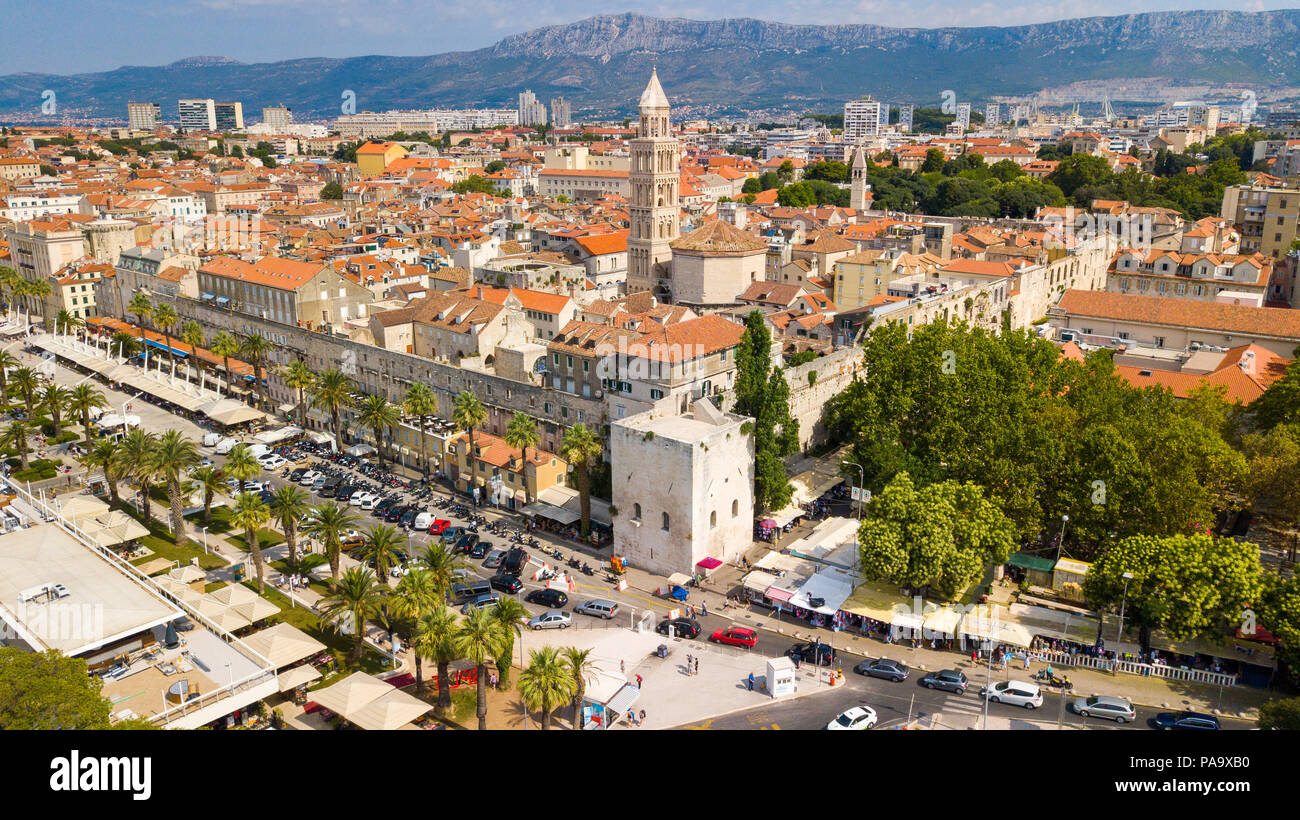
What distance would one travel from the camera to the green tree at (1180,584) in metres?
36.0

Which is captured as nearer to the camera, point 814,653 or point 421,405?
point 814,653

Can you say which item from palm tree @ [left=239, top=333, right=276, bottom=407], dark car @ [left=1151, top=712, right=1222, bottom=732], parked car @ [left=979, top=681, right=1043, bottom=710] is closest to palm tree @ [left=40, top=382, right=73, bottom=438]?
palm tree @ [left=239, top=333, right=276, bottom=407]

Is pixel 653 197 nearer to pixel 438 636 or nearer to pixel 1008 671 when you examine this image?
pixel 1008 671

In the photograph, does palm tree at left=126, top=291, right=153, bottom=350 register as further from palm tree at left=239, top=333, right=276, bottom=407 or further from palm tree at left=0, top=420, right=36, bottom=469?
palm tree at left=0, top=420, right=36, bottom=469

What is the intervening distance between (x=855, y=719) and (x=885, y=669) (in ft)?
16.4

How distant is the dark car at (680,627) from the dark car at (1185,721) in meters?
18.7

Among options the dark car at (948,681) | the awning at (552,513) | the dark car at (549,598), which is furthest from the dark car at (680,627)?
the awning at (552,513)

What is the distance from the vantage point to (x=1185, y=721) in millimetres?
33438

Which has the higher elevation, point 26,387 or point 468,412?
point 468,412

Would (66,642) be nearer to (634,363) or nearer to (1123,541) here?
(634,363)

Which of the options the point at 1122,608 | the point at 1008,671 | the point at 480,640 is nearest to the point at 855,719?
the point at 1008,671

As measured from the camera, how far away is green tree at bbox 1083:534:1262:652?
3597cm
